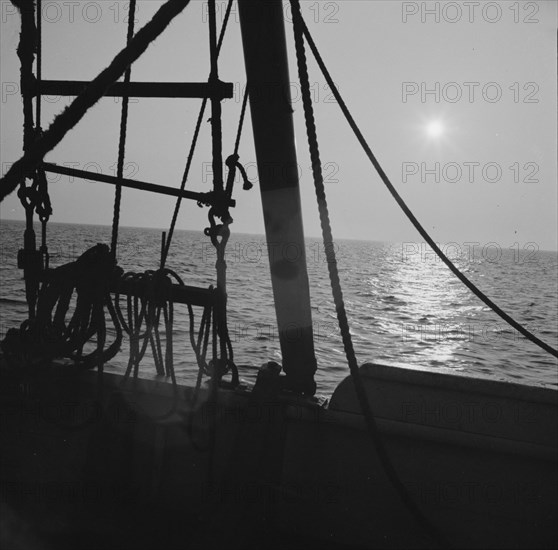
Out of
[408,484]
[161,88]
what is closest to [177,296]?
[161,88]

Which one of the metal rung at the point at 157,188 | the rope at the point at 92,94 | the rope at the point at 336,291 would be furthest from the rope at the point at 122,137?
the rope at the point at 336,291

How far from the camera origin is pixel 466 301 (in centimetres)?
3155

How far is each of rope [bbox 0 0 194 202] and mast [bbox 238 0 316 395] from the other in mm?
541

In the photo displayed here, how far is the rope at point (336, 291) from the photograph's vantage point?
2654mm

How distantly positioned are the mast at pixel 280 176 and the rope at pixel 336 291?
18 centimetres

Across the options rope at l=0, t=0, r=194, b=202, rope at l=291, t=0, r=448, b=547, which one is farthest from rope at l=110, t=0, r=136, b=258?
rope at l=291, t=0, r=448, b=547

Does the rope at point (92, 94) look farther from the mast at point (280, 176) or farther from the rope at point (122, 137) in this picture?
the rope at point (122, 137)

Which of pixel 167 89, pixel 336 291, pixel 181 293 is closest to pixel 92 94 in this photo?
pixel 167 89

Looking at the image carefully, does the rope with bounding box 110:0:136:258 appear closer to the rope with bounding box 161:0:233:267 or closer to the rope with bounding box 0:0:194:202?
the rope with bounding box 161:0:233:267

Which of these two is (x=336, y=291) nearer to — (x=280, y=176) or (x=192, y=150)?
(x=280, y=176)

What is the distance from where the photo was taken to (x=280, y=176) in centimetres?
299

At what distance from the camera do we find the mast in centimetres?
275

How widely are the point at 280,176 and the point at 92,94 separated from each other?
108cm

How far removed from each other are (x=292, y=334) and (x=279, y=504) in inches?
40.0
